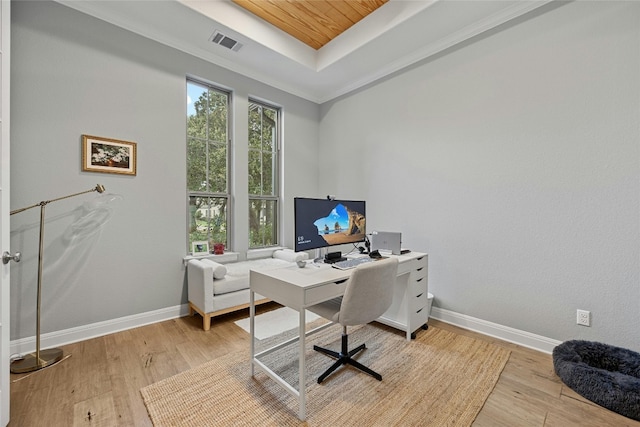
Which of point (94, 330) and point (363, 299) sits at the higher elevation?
point (363, 299)

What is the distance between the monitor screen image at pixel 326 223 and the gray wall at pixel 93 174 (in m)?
1.80

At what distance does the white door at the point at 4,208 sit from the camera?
144 centimetres

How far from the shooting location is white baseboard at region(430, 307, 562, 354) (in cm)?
231

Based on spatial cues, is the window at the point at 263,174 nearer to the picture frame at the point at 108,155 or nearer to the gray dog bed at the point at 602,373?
the picture frame at the point at 108,155

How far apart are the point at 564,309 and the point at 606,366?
439 mm

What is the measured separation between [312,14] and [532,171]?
8.95ft

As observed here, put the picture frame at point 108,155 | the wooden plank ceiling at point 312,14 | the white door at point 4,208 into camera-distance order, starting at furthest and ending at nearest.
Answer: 1. the wooden plank ceiling at point 312,14
2. the picture frame at point 108,155
3. the white door at point 4,208

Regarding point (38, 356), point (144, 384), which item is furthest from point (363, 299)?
point (38, 356)

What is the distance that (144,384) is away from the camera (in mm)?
1865

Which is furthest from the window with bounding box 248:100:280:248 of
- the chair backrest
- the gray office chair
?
the chair backrest

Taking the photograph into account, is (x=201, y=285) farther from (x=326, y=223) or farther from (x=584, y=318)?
(x=584, y=318)

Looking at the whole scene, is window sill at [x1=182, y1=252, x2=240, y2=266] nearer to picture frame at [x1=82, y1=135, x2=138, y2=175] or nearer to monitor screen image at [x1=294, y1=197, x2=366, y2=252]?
picture frame at [x1=82, y1=135, x2=138, y2=175]

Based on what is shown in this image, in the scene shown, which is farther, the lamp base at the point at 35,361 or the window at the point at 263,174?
the window at the point at 263,174

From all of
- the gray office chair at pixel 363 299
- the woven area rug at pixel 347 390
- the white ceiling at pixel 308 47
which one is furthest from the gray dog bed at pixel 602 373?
the white ceiling at pixel 308 47
